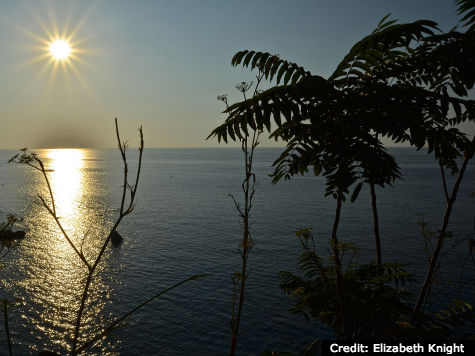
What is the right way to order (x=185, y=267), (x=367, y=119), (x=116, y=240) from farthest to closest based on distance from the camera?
(x=116, y=240), (x=185, y=267), (x=367, y=119)

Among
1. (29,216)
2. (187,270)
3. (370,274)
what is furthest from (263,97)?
(29,216)

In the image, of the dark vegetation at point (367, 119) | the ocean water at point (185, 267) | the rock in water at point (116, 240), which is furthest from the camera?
the rock in water at point (116, 240)

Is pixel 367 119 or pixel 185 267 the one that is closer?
pixel 367 119

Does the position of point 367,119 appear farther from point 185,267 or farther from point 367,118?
point 185,267

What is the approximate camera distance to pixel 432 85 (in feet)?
19.7

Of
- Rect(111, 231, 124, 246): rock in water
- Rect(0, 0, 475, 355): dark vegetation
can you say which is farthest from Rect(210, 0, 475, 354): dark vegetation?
Rect(111, 231, 124, 246): rock in water

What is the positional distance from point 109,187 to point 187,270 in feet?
287

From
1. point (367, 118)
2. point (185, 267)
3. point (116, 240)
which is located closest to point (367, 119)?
point (367, 118)

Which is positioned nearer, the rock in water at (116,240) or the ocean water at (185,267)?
the ocean water at (185,267)

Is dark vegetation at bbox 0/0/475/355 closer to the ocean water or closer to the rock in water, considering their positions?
the ocean water

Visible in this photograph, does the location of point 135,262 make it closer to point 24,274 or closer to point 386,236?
point 24,274

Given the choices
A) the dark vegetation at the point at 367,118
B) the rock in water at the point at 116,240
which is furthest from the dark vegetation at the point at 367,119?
the rock in water at the point at 116,240

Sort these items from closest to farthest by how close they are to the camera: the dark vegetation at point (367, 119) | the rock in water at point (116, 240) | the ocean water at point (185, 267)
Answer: the dark vegetation at point (367, 119) → the ocean water at point (185, 267) → the rock in water at point (116, 240)

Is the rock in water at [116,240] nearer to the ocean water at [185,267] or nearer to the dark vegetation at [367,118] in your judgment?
the ocean water at [185,267]
